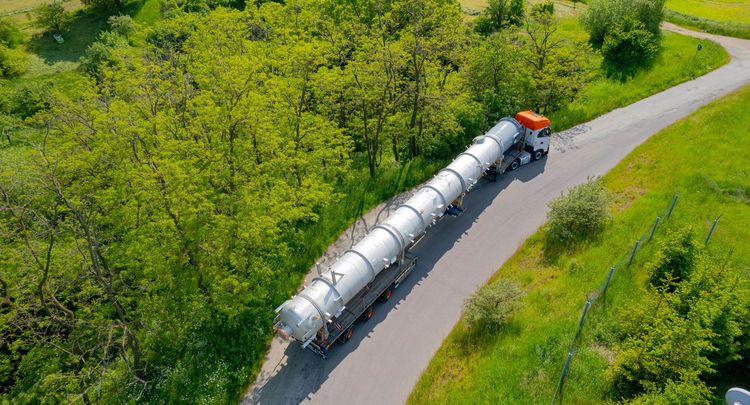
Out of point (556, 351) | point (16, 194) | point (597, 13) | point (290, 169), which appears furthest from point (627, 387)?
point (597, 13)

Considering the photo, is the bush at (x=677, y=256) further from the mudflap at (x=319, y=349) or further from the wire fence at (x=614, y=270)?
the mudflap at (x=319, y=349)

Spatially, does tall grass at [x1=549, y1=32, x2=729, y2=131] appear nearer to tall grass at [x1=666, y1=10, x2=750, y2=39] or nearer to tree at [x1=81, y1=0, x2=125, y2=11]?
tall grass at [x1=666, y1=10, x2=750, y2=39]

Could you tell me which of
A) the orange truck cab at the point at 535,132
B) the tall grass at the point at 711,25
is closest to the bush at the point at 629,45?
the tall grass at the point at 711,25

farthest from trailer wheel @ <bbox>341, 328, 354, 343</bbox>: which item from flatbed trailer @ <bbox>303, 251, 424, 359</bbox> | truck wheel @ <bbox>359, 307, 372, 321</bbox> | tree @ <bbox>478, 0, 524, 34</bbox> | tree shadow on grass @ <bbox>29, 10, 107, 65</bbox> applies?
tree shadow on grass @ <bbox>29, 10, 107, 65</bbox>

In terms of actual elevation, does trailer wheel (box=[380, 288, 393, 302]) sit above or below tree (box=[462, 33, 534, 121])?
below

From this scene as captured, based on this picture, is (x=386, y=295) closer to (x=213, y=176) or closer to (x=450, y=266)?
(x=450, y=266)

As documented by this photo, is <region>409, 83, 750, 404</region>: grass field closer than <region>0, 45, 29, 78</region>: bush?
Yes

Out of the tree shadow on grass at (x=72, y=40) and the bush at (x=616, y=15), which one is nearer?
the bush at (x=616, y=15)

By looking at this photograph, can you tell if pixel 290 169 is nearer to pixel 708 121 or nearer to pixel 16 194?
pixel 16 194
